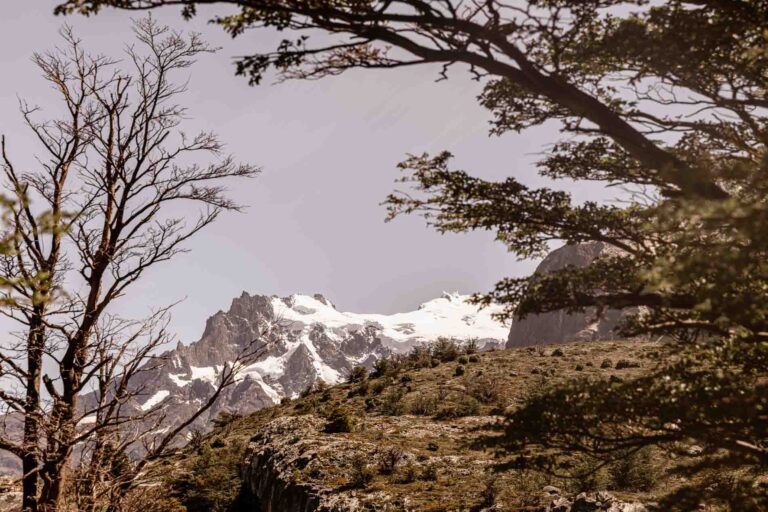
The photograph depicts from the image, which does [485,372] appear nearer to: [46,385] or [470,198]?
[470,198]

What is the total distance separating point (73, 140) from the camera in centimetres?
688

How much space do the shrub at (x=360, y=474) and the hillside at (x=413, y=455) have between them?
0.03 metres

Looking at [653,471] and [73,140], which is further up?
[73,140]

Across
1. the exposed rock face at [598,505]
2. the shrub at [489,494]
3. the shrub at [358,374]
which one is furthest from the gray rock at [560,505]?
the shrub at [358,374]

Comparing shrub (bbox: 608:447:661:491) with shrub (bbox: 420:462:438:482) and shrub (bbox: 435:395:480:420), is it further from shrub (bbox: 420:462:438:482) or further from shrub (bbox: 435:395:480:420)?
shrub (bbox: 435:395:480:420)

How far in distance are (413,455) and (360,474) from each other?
2.11 metres

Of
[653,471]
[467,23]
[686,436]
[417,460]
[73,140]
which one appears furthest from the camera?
[417,460]

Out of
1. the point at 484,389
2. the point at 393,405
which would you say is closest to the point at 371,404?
the point at 393,405

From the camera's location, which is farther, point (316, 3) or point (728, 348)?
point (728, 348)

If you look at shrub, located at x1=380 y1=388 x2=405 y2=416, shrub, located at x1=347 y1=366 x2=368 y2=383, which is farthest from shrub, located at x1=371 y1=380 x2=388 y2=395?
shrub, located at x1=347 y1=366 x2=368 y2=383

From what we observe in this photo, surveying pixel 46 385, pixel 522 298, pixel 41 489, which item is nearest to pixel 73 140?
pixel 46 385

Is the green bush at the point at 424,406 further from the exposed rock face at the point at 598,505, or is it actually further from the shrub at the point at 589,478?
the exposed rock face at the point at 598,505

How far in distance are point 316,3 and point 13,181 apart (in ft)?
15.4

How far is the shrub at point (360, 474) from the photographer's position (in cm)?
1376
